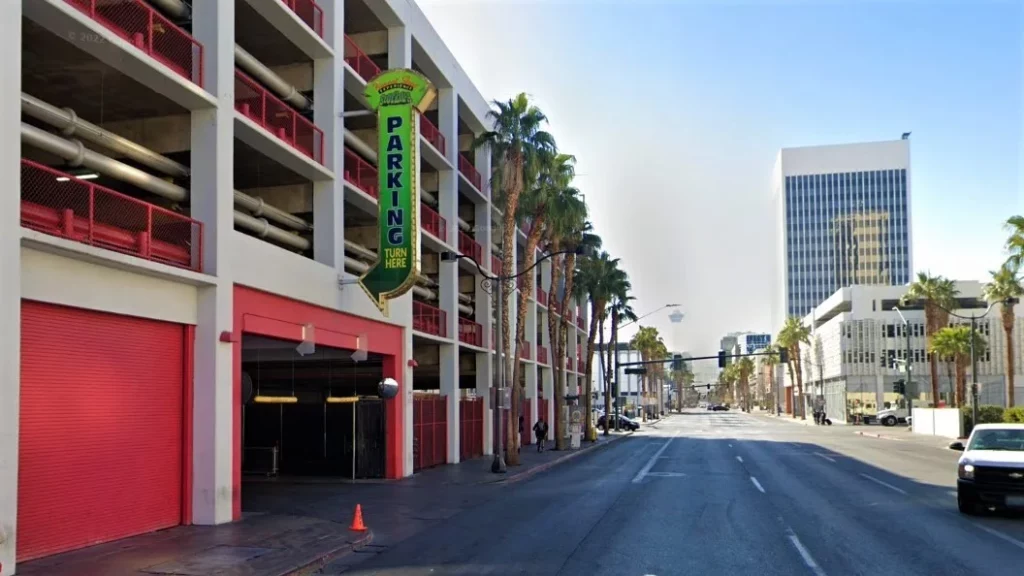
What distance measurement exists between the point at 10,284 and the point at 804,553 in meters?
11.3

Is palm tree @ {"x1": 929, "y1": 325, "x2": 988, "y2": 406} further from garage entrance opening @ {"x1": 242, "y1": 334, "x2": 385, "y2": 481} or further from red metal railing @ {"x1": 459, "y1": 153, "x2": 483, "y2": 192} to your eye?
garage entrance opening @ {"x1": 242, "y1": 334, "x2": 385, "y2": 481}

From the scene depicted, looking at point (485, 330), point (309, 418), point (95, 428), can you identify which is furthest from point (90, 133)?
point (485, 330)

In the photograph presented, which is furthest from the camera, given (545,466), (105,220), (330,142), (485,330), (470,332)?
(485,330)

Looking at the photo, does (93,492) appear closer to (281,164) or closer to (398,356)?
(281,164)

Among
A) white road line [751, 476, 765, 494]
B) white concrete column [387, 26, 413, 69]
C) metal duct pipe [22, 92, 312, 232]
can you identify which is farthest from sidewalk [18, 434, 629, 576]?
white concrete column [387, 26, 413, 69]

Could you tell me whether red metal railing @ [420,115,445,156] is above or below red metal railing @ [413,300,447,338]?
above

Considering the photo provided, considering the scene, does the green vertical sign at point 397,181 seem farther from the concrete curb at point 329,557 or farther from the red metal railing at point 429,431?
the concrete curb at point 329,557

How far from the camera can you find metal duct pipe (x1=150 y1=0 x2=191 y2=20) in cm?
1686

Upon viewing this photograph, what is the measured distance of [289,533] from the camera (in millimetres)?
14828

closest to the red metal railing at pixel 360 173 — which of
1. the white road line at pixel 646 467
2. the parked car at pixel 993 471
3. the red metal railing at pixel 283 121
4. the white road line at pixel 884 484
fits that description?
the red metal railing at pixel 283 121

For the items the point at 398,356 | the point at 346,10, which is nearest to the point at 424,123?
Result: the point at 346,10

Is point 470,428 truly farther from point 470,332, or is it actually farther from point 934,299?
point 934,299

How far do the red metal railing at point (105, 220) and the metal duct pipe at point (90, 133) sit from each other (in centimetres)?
89

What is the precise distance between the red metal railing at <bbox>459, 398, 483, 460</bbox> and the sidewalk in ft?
27.3
